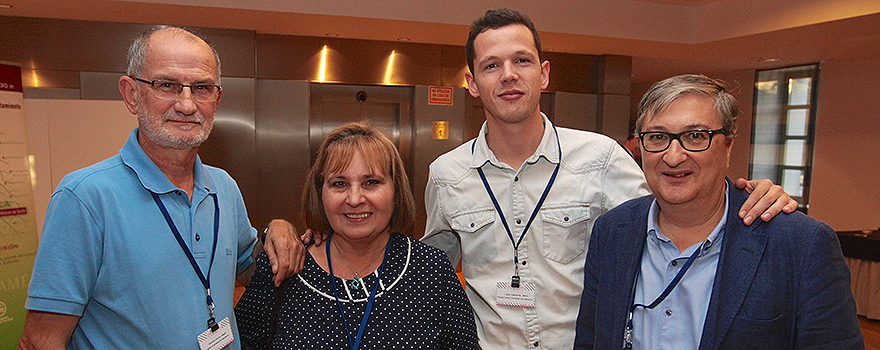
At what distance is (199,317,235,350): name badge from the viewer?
1.55 meters

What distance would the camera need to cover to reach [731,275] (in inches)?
55.9

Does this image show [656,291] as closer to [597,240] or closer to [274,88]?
[597,240]

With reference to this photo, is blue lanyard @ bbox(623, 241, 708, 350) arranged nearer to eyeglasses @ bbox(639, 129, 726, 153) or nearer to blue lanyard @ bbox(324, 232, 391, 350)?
eyeglasses @ bbox(639, 129, 726, 153)

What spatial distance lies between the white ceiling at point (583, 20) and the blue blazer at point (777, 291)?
4.33m

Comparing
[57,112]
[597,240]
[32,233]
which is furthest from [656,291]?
[57,112]

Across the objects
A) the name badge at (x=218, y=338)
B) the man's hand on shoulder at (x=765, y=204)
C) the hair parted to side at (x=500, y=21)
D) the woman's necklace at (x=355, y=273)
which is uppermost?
the hair parted to side at (x=500, y=21)

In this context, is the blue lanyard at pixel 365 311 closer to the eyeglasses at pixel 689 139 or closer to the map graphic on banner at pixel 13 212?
the eyeglasses at pixel 689 139

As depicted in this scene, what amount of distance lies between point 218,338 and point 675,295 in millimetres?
1367

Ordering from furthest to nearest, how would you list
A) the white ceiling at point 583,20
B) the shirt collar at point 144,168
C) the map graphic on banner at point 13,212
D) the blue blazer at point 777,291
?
the white ceiling at point 583,20 < the map graphic on banner at point 13,212 < the shirt collar at point 144,168 < the blue blazer at point 777,291

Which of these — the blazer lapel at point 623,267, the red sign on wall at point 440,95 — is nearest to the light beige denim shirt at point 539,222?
the blazer lapel at point 623,267

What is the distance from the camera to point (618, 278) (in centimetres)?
162

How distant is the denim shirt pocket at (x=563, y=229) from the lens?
1.95m

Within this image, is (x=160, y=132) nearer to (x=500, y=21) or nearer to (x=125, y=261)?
(x=125, y=261)

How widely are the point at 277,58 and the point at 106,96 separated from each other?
1.84 metres
